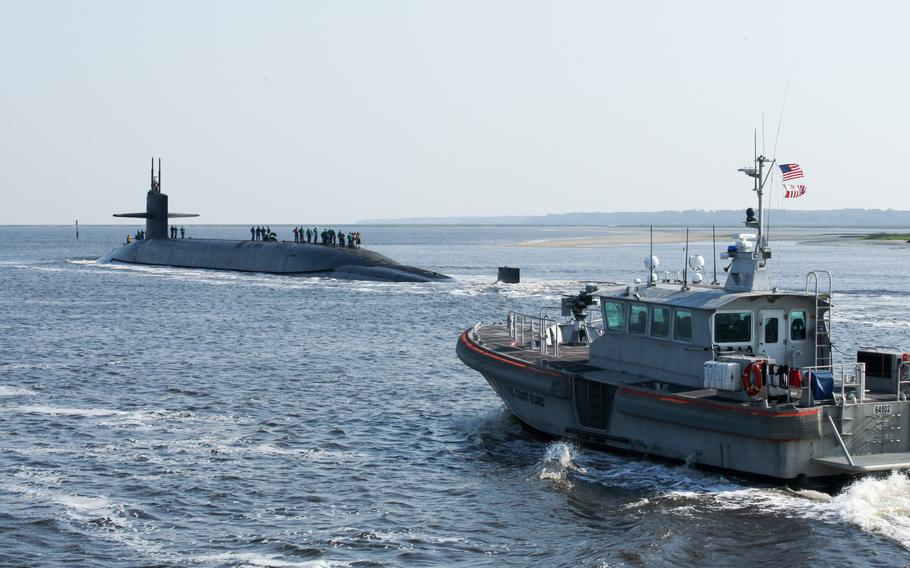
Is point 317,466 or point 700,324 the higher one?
point 700,324

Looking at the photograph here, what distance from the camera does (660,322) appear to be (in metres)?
21.9

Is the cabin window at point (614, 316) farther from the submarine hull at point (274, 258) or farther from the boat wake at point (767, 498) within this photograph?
the submarine hull at point (274, 258)

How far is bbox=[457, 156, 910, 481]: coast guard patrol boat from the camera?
1867 cm

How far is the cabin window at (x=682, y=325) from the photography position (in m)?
21.1

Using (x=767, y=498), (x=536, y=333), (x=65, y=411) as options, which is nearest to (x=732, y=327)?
(x=767, y=498)

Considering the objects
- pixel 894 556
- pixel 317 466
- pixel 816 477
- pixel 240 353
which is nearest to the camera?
pixel 894 556

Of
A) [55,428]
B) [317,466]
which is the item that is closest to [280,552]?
[317,466]

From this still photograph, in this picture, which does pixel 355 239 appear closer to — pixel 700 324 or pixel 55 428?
pixel 55 428

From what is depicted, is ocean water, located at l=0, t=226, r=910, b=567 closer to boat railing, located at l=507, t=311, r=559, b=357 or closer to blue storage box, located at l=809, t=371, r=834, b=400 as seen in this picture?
blue storage box, located at l=809, t=371, r=834, b=400

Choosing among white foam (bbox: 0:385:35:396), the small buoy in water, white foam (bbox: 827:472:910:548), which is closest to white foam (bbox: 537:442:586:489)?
white foam (bbox: 827:472:910:548)

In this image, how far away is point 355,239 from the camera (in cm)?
8575

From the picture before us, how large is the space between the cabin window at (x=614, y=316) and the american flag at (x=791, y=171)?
433 cm

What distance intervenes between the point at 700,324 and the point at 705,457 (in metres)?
2.56

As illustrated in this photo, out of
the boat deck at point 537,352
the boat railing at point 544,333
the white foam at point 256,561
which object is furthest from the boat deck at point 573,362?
the white foam at point 256,561
